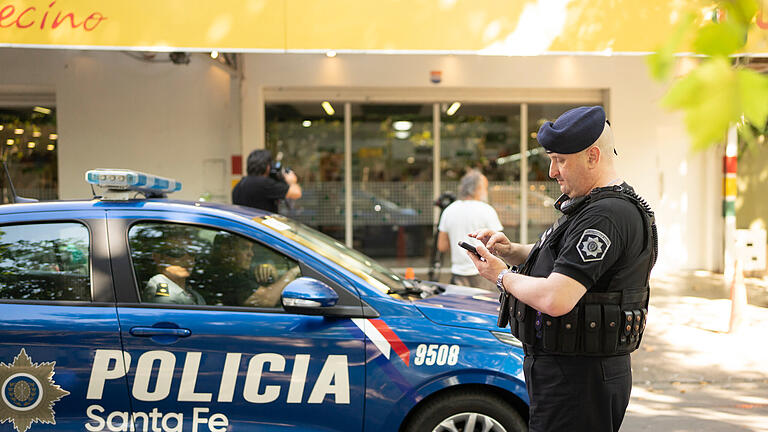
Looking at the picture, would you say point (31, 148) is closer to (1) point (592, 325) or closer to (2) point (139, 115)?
(2) point (139, 115)

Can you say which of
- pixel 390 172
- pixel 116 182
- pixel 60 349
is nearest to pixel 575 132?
pixel 116 182

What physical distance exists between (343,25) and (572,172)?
4.95m

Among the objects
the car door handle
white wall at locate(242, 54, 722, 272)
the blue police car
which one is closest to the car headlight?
the blue police car

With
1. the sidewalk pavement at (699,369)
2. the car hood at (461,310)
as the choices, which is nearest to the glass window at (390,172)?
the sidewalk pavement at (699,369)

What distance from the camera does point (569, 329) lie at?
7.64ft

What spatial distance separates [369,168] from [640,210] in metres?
9.20

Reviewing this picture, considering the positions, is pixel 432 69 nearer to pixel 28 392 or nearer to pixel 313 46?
pixel 313 46

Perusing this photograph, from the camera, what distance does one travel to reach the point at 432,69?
36.1 feet

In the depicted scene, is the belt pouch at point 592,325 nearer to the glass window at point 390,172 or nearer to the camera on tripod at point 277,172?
the camera on tripod at point 277,172

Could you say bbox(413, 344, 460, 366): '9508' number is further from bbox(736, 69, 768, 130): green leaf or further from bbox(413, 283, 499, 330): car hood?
bbox(736, 69, 768, 130): green leaf

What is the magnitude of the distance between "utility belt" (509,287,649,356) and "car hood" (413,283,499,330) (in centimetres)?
105

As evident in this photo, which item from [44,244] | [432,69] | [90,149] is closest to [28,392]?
[44,244]

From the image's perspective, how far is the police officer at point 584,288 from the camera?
7.40 ft

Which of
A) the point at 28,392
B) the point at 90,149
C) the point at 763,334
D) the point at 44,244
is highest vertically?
the point at 90,149
